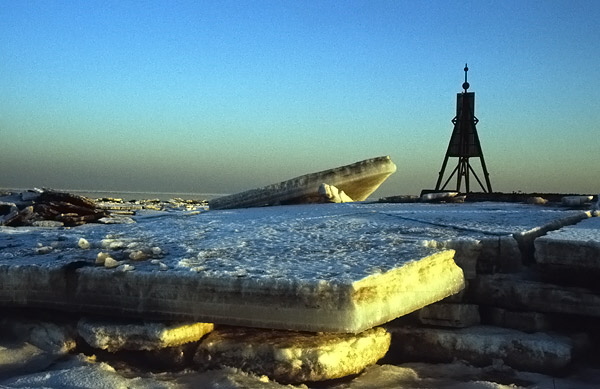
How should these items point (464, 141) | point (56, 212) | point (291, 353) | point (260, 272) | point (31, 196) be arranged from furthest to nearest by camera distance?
point (464, 141) < point (31, 196) < point (56, 212) < point (260, 272) < point (291, 353)

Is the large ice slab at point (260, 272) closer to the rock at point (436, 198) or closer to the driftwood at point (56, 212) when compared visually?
the driftwood at point (56, 212)

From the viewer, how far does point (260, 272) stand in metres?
2.60

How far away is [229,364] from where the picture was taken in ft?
8.23

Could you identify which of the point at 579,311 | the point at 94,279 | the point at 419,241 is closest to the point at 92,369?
the point at 94,279

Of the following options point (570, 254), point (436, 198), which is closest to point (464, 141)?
point (436, 198)

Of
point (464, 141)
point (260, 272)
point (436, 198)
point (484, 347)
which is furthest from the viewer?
point (464, 141)

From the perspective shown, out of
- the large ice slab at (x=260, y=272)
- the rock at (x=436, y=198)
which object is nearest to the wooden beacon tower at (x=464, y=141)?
the rock at (x=436, y=198)

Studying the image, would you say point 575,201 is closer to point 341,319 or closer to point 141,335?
point 341,319

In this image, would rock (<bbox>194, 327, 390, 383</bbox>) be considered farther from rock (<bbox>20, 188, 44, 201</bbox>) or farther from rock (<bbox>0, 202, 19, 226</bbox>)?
rock (<bbox>20, 188, 44, 201</bbox>)

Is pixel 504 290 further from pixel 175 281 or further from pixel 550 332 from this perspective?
pixel 175 281

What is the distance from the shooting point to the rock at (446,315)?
2988 millimetres

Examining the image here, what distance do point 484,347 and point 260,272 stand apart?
1.19 m

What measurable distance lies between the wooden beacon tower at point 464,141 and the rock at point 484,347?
15196mm

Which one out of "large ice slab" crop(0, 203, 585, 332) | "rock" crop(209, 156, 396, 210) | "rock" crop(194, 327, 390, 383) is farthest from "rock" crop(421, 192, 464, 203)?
"rock" crop(194, 327, 390, 383)
